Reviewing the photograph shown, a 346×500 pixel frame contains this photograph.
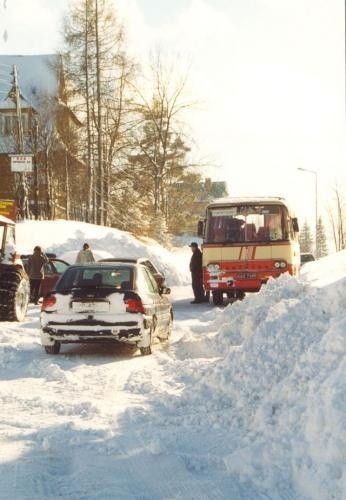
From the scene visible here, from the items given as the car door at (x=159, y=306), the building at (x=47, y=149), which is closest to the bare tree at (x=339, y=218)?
the building at (x=47, y=149)

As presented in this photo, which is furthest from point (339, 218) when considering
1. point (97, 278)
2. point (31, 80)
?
point (97, 278)

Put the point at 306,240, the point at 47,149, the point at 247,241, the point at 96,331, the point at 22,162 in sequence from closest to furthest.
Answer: the point at 96,331 → the point at 247,241 → the point at 22,162 → the point at 47,149 → the point at 306,240

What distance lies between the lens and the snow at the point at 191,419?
14.4 feet

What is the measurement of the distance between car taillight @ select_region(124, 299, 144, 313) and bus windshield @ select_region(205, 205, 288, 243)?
769cm

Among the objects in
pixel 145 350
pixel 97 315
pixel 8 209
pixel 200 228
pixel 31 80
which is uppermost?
pixel 31 80

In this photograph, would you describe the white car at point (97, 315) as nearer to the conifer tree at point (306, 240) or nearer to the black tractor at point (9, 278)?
the black tractor at point (9, 278)

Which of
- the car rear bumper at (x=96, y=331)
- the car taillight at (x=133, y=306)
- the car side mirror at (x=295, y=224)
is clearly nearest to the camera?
the car rear bumper at (x=96, y=331)

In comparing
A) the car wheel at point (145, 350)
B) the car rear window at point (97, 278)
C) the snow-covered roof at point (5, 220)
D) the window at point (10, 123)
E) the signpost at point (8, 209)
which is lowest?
the car wheel at point (145, 350)

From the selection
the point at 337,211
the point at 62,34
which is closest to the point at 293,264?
the point at 62,34

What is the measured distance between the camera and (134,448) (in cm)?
526

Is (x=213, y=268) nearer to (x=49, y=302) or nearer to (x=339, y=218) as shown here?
(x=49, y=302)

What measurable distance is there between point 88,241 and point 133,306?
72.0 feet

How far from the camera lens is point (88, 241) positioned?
3180 cm

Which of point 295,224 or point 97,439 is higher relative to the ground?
point 295,224
